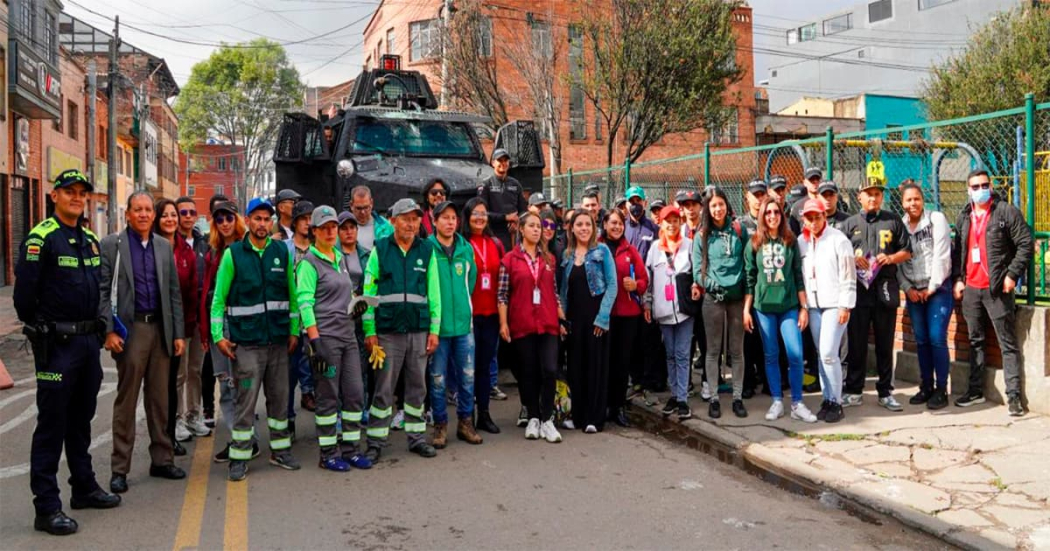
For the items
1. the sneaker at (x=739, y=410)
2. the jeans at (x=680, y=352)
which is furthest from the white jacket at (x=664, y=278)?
the sneaker at (x=739, y=410)

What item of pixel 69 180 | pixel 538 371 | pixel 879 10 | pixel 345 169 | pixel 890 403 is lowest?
pixel 890 403

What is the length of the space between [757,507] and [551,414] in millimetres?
2158

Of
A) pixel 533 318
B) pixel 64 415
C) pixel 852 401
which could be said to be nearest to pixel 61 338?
pixel 64 415

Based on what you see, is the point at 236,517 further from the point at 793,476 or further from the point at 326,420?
the point at 793,476

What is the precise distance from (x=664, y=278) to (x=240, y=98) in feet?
167

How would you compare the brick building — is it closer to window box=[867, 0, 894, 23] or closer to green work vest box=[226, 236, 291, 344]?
green work vest box=[226, 236, 291, 344]

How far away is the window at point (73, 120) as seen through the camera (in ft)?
100

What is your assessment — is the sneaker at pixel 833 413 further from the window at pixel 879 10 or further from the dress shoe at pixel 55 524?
the window at pixel 879 10

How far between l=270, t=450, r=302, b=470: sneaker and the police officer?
4.01 feet

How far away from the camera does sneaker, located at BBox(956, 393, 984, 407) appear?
24.5 ft

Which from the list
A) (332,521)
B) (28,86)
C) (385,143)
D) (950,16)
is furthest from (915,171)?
(950,16)

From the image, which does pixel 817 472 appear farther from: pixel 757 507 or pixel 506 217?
pixel 506 217

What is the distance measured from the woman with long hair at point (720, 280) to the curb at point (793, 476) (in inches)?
18.7

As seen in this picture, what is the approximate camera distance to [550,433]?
6.87m
